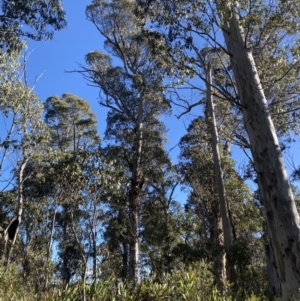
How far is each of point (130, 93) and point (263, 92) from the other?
34.6 ft

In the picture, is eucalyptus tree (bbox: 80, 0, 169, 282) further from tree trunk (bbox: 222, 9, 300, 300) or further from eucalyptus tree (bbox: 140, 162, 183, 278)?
tree trunk (bbox: 222, 9, 300, 300)

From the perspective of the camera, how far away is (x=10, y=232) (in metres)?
12.8

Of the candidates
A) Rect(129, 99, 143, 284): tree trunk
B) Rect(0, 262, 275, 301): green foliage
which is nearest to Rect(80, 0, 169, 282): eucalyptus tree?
Rect(129, 99, 143, 284): tree trunk

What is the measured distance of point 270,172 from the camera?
4.44 m

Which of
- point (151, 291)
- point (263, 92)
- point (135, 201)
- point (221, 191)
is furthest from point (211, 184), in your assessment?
point (263, 92)

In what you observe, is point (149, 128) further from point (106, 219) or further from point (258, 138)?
point (258, 138)

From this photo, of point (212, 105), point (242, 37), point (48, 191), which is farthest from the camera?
point (48, 191)

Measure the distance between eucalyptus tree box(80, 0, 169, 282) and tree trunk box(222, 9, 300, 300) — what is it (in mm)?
8507

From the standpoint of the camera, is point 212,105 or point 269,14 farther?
point 212,105

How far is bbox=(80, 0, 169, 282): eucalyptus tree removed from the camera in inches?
569

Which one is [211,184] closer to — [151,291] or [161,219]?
[161,219]

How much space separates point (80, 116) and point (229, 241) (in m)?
12.3

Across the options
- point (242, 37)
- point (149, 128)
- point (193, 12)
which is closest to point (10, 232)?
point (149, 128)

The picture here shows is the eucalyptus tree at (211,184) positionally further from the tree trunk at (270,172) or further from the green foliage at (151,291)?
the tree trunk at (270,172)
